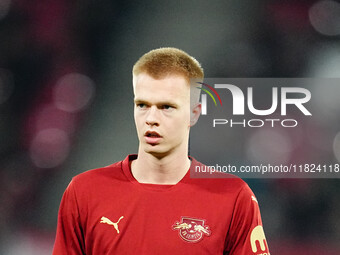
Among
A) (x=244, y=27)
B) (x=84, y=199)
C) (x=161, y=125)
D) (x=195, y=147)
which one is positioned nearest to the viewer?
(x=161, y=125)

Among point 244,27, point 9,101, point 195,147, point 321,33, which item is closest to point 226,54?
point 244,27

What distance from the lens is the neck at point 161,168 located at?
83.7 inches

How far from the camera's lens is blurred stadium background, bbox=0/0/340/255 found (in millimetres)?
3285

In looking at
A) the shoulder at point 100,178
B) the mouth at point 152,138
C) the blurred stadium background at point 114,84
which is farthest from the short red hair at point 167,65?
the blurred stadium background at point 114,84

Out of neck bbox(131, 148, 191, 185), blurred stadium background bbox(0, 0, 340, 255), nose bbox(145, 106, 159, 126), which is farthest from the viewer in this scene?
blurred stadium background bbox(0, 0, 340, 255)

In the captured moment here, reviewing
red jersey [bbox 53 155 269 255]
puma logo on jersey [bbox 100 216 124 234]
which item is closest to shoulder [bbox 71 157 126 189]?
red jersey [bbox 53 155 269 255]

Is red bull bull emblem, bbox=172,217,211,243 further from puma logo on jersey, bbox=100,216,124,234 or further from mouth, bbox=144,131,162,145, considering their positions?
mouth, bbox=144,131,162,145

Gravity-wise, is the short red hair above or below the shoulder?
above

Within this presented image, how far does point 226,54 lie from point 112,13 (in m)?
0.92

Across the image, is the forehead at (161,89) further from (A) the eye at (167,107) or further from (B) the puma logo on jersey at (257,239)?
(B) the puma logo on jersey at (257,239)

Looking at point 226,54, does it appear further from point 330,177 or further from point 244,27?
point 330,177

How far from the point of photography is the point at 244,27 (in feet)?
11.0

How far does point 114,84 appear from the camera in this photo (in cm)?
332

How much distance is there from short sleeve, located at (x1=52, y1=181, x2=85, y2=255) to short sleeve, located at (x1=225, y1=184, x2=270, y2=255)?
2.32 feet
